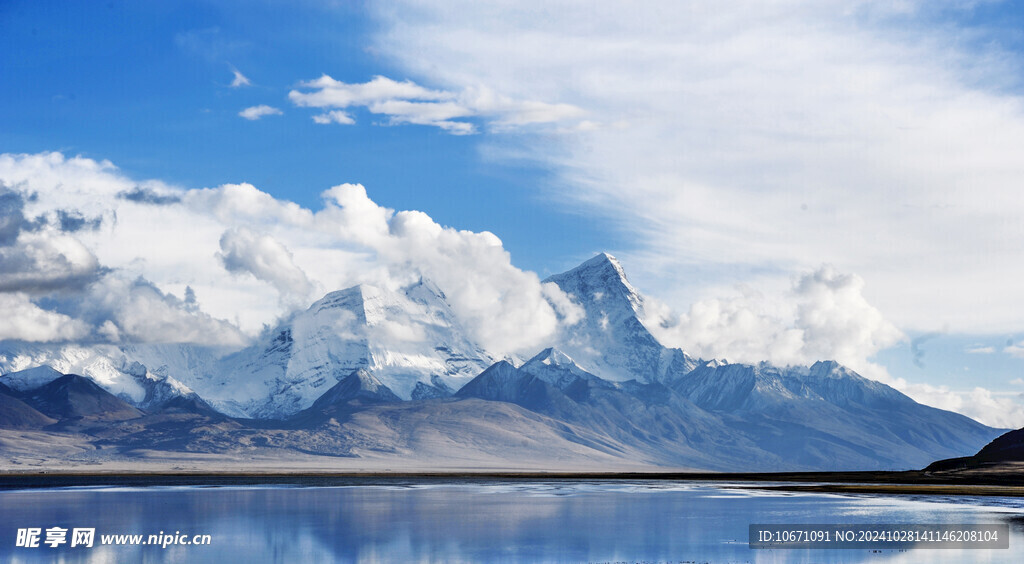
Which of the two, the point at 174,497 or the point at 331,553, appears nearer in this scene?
the point at 331,553

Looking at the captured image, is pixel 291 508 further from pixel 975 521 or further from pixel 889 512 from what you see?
pixel 975 521

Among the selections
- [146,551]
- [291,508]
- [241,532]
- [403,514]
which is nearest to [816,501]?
[403,514]

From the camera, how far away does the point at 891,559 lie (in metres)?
76.9

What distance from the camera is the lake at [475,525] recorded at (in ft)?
263

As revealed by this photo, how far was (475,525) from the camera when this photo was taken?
106750 millimetres

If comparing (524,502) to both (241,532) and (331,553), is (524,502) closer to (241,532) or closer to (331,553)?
(241,532)

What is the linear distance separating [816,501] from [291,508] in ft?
226

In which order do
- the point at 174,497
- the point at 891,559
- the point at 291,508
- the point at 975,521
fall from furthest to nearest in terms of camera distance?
the point at 174,497 < the point at 291,508 < the point at 975,521 < the point at 891,559

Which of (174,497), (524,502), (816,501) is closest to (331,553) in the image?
(524,502)

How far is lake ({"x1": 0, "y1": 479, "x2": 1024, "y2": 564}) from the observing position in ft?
263

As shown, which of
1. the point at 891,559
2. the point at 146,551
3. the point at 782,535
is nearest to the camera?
the point at 891,559

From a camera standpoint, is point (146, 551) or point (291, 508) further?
point (291, 508)

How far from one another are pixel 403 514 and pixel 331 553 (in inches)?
1571

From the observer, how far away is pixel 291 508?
13850 cm
